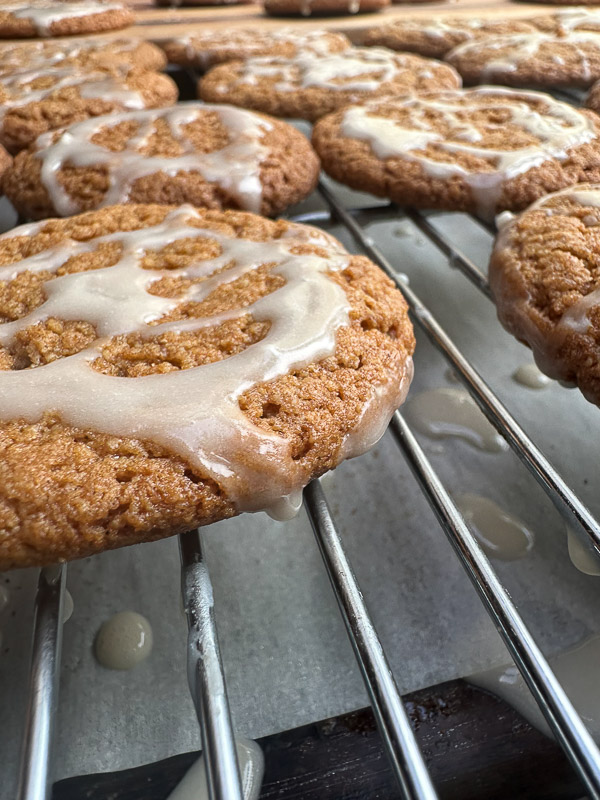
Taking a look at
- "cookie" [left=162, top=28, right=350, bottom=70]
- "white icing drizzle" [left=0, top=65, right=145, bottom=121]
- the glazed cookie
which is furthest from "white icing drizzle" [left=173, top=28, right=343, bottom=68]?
"white icing drizzle" [left=0, top=65, right=145, bottom=121]

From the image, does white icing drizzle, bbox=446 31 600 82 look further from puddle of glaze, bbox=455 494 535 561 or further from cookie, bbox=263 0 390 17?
puddle of glaze, bbox=455 494 535 561

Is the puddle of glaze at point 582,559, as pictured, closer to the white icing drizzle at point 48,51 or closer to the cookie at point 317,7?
the white icing drizzle at point 48,51

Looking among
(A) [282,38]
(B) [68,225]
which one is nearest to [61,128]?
(B) [68,225]

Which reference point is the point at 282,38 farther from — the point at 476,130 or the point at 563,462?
the point at 563,462

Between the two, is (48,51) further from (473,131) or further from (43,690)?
(43,690)

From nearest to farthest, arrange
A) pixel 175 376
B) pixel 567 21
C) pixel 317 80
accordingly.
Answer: pixel 175 376
pixel 317 80
pixel 567 21

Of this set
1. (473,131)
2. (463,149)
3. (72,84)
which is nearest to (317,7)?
(72,84)
